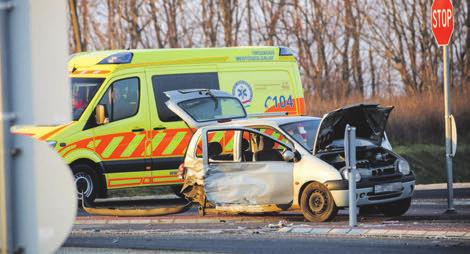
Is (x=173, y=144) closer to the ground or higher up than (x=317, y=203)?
higher up

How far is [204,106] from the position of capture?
660 inches

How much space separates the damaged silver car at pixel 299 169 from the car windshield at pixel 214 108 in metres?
1.63

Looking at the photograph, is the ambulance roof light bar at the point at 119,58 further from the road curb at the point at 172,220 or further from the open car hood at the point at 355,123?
the open car hood at the point at 355,123

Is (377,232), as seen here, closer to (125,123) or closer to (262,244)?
(262,244)

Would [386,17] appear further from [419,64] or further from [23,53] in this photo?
[23,53]

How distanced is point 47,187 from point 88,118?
574 inches

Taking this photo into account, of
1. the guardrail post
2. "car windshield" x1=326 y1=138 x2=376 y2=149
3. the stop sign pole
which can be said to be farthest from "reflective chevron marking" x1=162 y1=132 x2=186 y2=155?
the guardrail post

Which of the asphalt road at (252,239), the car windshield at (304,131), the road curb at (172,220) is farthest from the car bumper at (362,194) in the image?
the road curb at (172,220)

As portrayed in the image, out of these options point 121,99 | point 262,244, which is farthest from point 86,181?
point 262,244

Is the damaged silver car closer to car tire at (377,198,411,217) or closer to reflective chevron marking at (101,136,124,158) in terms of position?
car tire at (377,198,411,217)

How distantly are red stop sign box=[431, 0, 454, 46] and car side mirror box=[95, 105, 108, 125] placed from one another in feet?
19.1

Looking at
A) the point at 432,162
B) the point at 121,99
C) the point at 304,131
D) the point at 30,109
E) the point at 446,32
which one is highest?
the point at 446,32

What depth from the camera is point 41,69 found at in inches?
115

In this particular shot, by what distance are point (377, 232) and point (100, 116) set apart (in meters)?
7.13
